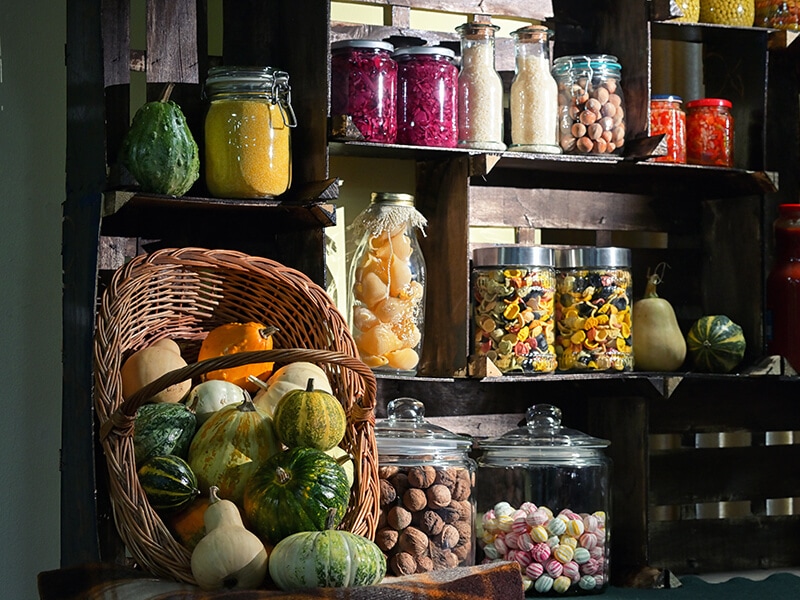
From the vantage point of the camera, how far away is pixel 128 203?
5.17 ft

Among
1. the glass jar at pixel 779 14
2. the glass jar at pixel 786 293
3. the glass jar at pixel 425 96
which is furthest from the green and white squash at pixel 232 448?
the glass jar at pixel 779 14

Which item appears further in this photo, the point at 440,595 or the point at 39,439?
the point at 39,439

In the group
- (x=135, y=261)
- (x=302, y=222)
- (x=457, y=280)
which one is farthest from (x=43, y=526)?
(x=457, y=280)

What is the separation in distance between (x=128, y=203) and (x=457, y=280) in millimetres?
579

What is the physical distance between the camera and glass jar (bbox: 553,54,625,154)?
1951mm

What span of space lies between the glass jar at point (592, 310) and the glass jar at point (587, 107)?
0.59 ft

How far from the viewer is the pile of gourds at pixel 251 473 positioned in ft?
4.38

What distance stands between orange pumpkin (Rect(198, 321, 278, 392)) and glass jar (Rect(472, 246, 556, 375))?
39 centimetres

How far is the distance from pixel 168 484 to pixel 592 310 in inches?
32.2

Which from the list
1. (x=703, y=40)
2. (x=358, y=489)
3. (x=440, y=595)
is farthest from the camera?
(x=703, y=40)

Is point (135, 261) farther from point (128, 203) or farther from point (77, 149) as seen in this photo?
point (77, 149)

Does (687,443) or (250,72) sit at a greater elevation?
(250,72)

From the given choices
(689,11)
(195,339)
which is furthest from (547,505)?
(689,11)

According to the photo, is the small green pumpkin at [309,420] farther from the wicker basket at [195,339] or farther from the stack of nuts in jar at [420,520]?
the stack of nuts in jar at [420,520]
